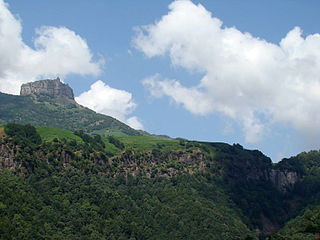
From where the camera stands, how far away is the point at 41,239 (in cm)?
17712

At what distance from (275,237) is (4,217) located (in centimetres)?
12208

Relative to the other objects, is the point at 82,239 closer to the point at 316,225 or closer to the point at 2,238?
the point at 2,238

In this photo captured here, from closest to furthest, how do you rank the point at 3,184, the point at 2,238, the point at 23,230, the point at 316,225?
the point at 2,238 < the point at 23,230 < the point at 316,225 < the point at 3,184

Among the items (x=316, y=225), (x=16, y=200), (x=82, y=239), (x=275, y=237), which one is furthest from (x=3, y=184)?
(x=316, y=225)

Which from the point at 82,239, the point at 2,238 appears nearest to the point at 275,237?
the point at 82,239

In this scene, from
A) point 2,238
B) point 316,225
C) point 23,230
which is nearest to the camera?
point 2,238

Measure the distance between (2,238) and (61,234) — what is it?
35.9 m

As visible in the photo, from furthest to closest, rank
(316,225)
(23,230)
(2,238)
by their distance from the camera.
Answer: (316,225) → (23,230) → (2,238)

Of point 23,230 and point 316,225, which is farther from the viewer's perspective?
point 316,225

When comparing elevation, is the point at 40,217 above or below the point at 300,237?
below

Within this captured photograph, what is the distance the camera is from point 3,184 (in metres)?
197

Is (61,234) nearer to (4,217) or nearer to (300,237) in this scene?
(4,217)

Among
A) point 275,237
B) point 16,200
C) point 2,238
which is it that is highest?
point 275,237

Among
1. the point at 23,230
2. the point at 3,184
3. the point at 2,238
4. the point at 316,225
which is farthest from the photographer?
the point at 3,184
